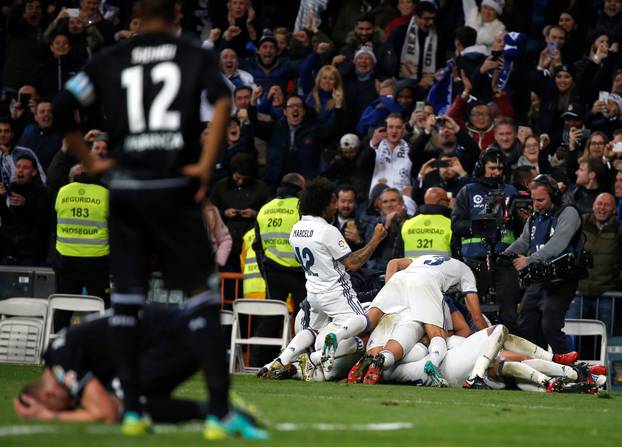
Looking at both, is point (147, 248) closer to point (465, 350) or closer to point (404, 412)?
point (404, 412)

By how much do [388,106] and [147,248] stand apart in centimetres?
1248

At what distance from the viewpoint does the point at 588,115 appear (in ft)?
61.2

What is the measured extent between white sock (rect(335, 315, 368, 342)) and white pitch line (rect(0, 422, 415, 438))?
587 cm

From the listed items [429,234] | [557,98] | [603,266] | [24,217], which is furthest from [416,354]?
[24,217]

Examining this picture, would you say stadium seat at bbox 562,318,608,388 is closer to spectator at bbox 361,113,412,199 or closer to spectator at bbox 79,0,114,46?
spectator at bbox 361,113,412,199

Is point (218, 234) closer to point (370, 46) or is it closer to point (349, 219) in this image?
point (349, 219)

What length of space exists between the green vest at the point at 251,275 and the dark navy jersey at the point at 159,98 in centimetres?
995

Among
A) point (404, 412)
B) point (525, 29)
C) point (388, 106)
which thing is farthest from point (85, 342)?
Answer: point (525, 29)

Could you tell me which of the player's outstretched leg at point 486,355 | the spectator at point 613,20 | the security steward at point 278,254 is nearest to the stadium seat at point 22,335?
the security steward at point 278,254

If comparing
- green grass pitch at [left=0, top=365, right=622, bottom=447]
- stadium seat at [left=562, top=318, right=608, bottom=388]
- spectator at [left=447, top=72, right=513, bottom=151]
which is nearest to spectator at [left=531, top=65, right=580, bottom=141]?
spectator at [left=447, top=72, right=513, bottom=151]

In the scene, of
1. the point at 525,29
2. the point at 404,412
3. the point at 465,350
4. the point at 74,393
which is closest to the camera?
the point at 74,393

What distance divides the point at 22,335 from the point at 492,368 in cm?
607

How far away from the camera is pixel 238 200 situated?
1794 centimetres

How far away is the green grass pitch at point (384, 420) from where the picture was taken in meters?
6.83
